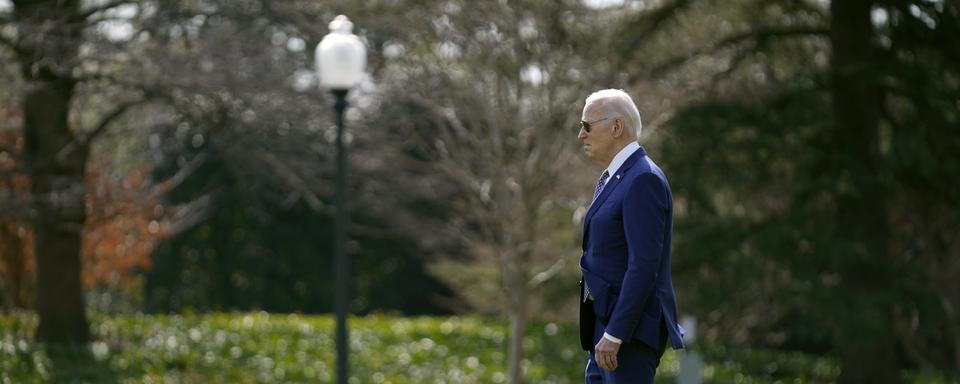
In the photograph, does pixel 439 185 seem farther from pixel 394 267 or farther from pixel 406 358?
pixel 394 267

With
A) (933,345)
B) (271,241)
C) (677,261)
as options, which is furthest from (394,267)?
(677,261)

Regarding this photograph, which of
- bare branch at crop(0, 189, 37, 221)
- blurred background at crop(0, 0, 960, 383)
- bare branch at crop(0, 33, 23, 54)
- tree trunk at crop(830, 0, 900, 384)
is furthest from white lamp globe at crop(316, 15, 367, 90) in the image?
tree trunk at crop(830, 0, 900, 384)

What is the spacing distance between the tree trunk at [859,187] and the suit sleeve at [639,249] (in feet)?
25.4

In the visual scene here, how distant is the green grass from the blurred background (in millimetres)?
49

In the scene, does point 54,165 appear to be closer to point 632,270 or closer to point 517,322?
point 517,322

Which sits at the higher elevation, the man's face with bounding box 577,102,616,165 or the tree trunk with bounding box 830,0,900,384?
the man's face with bounding box 577,102,616,165

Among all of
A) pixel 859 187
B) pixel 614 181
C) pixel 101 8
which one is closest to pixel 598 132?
pixel 614 181

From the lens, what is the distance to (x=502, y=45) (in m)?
12.0

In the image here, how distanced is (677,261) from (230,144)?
4329 mm

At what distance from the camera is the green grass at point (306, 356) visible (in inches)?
439

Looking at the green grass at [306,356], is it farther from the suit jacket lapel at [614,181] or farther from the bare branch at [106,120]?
the suit jacket lapel at [614,181]

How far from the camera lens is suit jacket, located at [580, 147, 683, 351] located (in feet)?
14.7

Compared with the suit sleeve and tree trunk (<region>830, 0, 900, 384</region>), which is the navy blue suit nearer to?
the suit sleeve

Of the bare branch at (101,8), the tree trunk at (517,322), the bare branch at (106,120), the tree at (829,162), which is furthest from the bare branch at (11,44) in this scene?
the tree at (829,162)
